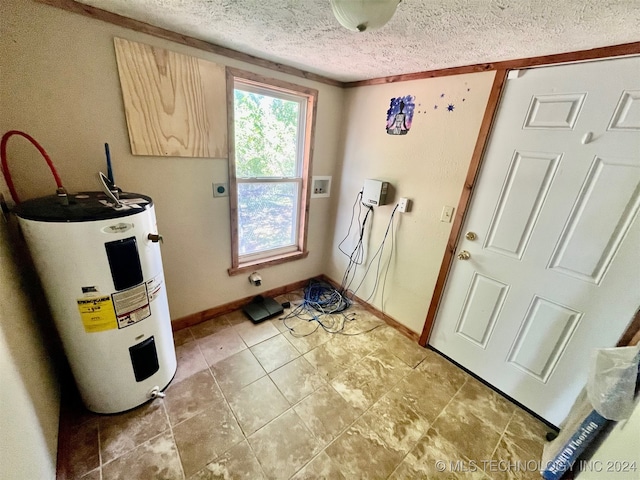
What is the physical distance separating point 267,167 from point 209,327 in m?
1.49

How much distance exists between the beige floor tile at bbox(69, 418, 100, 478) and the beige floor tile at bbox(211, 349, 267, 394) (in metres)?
0.62

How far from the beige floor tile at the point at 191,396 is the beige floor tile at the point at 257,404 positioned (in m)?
0.12

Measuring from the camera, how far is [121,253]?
3.80 feet

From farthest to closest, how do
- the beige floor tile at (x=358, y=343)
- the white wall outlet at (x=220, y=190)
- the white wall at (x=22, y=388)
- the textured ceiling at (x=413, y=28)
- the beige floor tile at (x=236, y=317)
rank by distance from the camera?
the beige floor tile at (x=236, y=317) → the beige floor tile at (x=358, y=343) → the white wall outlet at (x=220, y=190) → the textured ceiling at (x=413, y=28) → the white wall at (x=22, y=388)

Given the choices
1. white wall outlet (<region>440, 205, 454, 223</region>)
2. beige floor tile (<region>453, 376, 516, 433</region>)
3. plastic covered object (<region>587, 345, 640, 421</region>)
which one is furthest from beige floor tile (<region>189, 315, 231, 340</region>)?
plastic covered object (<region>587, 345, 640, 421</region>)

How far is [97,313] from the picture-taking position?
1.17 meters

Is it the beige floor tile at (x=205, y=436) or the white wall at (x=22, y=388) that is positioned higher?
the white wall at (x=22, y=388)

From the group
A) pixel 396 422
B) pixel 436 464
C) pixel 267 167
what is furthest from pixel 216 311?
pixel 436 464

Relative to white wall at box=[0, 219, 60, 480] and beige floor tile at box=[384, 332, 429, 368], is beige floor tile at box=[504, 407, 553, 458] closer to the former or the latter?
beige floor tile at box=[384, 332, 429, 368]

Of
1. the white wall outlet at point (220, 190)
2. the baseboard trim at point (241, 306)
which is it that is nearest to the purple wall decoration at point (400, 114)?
the white wall outlet at point (220, 190)

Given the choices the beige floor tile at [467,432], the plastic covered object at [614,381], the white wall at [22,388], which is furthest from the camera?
the beige floor tile at [467,432]

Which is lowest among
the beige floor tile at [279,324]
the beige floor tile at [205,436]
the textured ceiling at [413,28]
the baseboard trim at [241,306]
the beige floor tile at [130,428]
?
the beige floor tile at [130,428]

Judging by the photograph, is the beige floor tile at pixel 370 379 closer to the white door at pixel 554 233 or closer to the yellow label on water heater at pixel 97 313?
the white door at pixel 554 233

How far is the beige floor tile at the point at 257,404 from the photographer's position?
4.71ft
